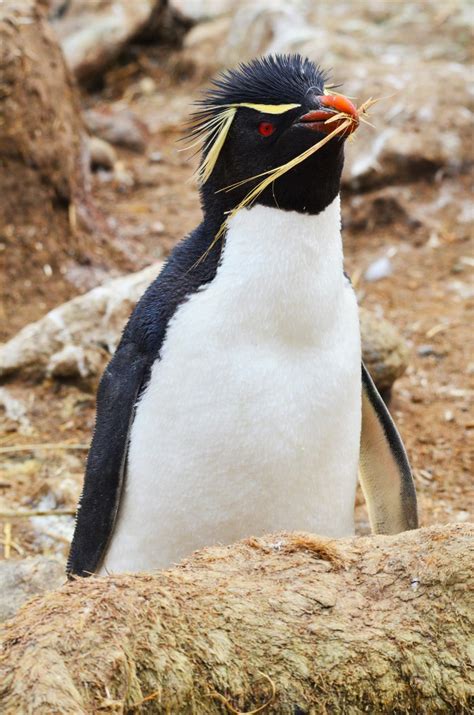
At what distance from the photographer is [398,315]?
5.80m

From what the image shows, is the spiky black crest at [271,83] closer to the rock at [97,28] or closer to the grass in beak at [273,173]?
the grass in beak at [273,173]

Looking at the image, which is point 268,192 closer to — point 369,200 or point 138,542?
point 138,542

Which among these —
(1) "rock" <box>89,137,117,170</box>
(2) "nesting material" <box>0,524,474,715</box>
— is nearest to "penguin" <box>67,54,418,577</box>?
(2) "nesting material" <box>0,524,474,715</box>

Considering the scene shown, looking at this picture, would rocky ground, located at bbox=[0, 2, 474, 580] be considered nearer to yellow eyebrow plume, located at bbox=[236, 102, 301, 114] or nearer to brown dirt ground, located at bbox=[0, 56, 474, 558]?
brown dirt ground, located at bbox=[0, 56, 474, 558]

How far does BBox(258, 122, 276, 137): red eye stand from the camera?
9.17ft

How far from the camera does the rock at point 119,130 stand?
28.2 ft

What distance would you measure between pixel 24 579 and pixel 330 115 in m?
1.78

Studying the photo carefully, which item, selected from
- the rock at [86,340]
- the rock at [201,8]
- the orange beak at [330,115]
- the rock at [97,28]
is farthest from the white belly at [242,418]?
the rock at [201,8]

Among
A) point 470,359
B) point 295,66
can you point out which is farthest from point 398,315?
point 295,66

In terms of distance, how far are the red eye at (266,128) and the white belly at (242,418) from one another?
363 millimetres

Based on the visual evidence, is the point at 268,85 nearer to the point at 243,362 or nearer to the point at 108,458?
the point at 243,362

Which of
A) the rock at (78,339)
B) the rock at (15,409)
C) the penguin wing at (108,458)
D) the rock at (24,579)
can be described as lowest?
the rock at (15,409)

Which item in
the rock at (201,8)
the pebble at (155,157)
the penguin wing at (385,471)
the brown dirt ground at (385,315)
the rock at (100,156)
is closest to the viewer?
the penguin wing at (385,471)

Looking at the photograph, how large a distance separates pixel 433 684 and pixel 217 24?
29.6 ft
